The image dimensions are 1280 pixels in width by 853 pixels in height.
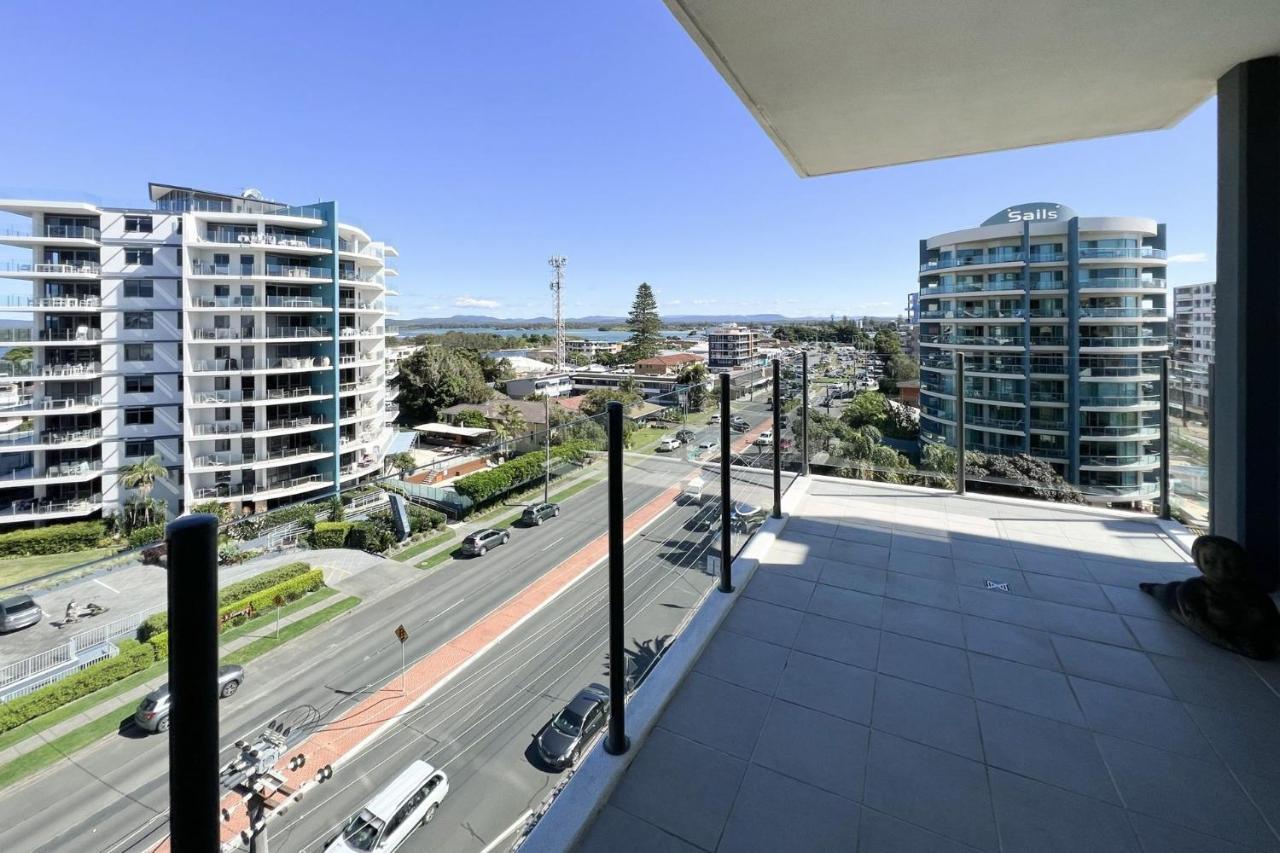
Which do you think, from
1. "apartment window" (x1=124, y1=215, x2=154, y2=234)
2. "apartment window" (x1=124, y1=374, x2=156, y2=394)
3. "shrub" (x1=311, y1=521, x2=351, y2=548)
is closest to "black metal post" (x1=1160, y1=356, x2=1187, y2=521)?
"shrub" (x1=311, y1=521, x2=351, y2=548)

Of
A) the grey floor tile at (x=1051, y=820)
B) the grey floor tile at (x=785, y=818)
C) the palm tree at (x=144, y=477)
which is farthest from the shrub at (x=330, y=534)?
the grey floor tile at (x=1051, y=820)

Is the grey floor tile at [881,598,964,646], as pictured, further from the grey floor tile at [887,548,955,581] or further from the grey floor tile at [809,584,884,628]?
the grey floor tile at [887,548,955,581]

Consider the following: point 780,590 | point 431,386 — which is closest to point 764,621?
point 780,590

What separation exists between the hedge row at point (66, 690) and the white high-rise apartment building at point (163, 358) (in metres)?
10.0

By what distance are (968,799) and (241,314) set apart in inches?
764

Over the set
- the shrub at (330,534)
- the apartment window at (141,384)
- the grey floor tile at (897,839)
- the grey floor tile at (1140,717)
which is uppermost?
the apartment window at (141,384)

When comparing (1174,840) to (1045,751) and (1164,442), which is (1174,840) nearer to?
(1045,751)

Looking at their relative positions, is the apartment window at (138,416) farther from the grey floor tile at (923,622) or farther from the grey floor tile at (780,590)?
the grey floor tile at (923,622)

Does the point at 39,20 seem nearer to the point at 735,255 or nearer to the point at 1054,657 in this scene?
the point at 1054,657

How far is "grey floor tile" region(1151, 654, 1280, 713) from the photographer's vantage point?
164 cm

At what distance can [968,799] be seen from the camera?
4.38 ft

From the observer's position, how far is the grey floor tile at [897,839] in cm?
121

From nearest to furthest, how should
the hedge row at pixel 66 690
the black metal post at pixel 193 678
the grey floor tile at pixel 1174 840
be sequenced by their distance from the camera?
the black metal post at pixel 193 678
the grey floor tile at pixel 1174 840
the hedge row at pixel 66 690

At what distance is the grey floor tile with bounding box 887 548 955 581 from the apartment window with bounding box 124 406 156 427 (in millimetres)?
19496
